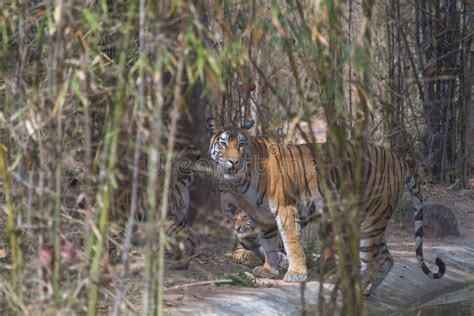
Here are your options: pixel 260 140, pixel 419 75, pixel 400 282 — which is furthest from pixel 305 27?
pixel 419 75

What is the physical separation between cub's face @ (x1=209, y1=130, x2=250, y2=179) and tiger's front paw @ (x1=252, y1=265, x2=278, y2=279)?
0.69 meters

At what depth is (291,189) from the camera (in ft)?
25.4

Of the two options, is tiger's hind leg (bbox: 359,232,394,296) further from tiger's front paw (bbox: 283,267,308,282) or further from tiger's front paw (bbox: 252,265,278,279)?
tiger's front paw (bbox: 252,265,278,279)

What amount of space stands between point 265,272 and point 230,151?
86 cm

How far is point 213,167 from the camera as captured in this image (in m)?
8.01

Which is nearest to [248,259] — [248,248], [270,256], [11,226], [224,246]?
[248,248]

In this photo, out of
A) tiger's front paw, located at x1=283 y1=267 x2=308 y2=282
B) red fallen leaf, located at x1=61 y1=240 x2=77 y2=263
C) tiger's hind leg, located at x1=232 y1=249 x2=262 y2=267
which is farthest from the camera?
tiger's hind leg, located at x1=232 y1=249 x2=262 y2=267

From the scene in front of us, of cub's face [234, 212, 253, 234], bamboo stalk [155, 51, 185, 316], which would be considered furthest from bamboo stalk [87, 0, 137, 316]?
cub's face [234, 212, 253, 234]

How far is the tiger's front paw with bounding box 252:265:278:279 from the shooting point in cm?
772

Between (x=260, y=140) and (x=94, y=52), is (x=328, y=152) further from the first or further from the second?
(x=260, y=140)

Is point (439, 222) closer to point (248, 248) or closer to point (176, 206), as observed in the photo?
point (248, 248)

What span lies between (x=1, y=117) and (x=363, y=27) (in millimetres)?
1389

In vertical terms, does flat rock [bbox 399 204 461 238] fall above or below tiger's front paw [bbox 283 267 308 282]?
above

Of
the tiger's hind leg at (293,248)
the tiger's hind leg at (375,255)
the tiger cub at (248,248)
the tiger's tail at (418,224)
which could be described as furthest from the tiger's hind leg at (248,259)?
the tiger's tail at (418,224)
